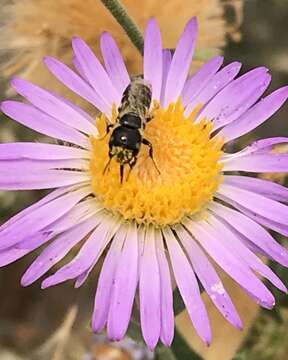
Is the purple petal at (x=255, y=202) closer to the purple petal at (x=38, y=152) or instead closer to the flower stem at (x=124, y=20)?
the purple petal at (x=38, y=152)

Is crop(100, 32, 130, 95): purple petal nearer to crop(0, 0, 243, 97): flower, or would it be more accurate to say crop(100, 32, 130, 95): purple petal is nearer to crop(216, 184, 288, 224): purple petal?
crop(216, 184, 288, 224): purple petal

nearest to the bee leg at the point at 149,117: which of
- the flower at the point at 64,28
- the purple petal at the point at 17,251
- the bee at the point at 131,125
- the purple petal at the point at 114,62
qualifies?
the bee at the point at 131,125

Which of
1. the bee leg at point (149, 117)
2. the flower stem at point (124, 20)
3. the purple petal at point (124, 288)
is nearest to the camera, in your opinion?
the purple petal at point (124, 288)

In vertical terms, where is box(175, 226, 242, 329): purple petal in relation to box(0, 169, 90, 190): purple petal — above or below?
below

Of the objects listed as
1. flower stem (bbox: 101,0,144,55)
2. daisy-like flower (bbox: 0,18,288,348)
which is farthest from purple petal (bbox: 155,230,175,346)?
flower stem (bbox: 101,0,144,55)

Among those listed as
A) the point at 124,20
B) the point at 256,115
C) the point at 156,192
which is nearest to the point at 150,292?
Result: the point at 156,192

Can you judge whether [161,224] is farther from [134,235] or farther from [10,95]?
[10,95]
